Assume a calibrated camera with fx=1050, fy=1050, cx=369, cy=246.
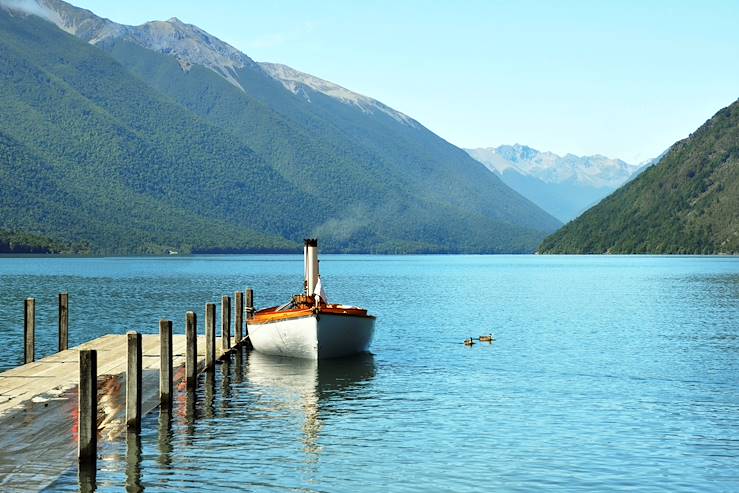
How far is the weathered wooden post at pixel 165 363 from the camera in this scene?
31672 mm

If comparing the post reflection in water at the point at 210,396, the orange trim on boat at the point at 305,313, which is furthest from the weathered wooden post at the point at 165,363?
the orange trim on boat at the point at 305,313

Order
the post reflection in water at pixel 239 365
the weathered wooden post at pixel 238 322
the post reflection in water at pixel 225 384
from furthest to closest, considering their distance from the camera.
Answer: the weathered wooden post at pixel 238 322 → the post reflection in water at pixel 239 365 → the post reflection in water at pixel 225 384

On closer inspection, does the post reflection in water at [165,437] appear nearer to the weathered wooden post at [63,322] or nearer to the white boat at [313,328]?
the white boat at [313,328]

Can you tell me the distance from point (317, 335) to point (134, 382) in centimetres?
1791

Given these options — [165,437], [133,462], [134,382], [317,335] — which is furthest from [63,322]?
[133,462]

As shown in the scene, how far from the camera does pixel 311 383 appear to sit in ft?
134

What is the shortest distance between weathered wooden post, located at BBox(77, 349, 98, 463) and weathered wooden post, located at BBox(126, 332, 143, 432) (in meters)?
3.27

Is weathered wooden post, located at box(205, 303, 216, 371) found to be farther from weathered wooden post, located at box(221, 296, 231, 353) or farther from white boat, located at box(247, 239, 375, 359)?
weathered wooden post, located at box(221, 296, 231, 353)

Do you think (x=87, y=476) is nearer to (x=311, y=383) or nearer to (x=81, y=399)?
(x=81, y=399)

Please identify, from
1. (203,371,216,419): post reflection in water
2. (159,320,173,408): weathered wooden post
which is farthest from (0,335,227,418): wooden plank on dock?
(159,320,173,408): weathered wooden post

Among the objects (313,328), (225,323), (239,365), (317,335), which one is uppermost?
(313,328)

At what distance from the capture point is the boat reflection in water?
34062mm

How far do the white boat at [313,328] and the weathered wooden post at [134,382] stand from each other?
16.6 m

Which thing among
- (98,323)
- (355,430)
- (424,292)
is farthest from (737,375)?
(424,292)
